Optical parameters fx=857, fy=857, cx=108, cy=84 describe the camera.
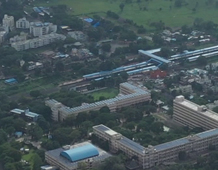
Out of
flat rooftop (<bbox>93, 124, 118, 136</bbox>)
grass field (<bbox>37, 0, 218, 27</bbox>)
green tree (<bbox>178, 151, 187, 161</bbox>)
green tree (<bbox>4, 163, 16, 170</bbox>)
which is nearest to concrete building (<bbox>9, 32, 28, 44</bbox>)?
grass field (<bbox>37, 0, 218, 27</bbox>)

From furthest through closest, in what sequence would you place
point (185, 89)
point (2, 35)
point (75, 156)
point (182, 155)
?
point (2, 35) → point (185, 89) → point (182, 155) → point (75, 156)

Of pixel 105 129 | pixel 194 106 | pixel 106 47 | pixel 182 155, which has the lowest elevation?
pixel 106 47

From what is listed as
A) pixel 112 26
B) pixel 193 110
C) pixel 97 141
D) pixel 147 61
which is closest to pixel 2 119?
pixel 97 141

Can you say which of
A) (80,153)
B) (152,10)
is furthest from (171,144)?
(152,10)

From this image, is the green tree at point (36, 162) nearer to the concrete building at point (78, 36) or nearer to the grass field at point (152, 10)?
the concrete building at point (78, 36)

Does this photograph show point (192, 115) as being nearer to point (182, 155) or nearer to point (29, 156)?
point (182, 155)

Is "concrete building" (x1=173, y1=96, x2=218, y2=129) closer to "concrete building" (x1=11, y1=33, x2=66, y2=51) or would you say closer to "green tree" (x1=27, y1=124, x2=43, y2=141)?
"green tree" (x1=27, y1=124, x2=43, y2=141)
